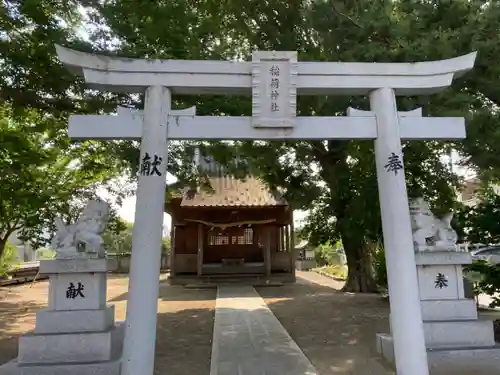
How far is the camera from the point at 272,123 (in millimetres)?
4820

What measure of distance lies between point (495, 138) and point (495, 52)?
1317mm

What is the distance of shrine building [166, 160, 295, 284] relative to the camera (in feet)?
59.7

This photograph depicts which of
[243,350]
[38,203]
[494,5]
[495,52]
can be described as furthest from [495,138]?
[38,203]

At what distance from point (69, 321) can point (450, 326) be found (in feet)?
16.3

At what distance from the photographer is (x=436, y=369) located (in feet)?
17.4

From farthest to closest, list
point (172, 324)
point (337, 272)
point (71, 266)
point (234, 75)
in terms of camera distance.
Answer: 1. point (337, 272)
2. point (172, 324)
3. point (71, 266)
4. point (234, 75)

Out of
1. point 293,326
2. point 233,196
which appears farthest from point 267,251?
point 293,326

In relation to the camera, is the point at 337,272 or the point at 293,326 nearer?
the point at 293,326

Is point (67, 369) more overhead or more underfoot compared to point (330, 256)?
more underfoot

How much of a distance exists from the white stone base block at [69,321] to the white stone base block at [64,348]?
0.09 meters

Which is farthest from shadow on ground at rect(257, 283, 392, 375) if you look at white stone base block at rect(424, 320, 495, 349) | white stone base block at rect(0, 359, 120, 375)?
white stone base block at rect(0, 359, 120, 375)

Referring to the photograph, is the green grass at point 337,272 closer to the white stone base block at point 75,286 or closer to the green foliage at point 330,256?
the green foliage at point 330,256

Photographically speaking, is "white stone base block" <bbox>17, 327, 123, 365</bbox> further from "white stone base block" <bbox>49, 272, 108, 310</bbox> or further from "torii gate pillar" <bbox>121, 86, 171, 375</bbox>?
"torii gate pillar" <bbox>121, 86, 171, 375</bbox>

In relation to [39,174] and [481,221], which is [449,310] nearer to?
[481,221]
